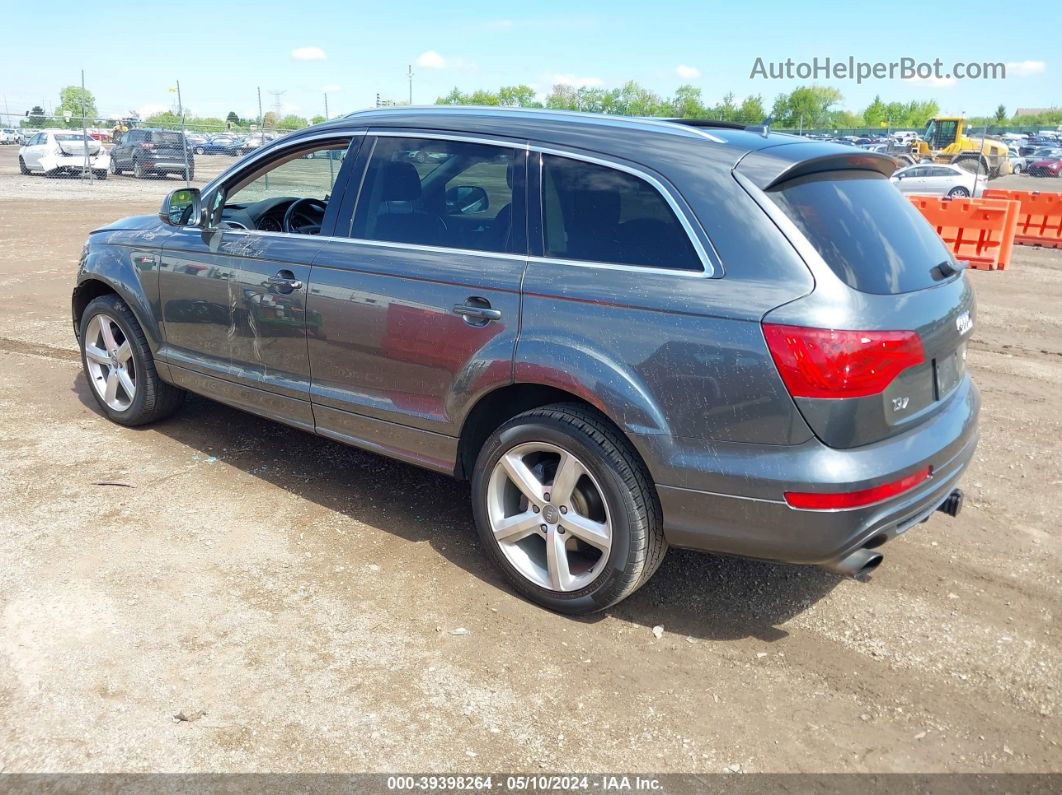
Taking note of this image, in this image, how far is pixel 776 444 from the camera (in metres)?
2.87

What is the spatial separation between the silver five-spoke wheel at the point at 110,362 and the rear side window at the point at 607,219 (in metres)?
3.08

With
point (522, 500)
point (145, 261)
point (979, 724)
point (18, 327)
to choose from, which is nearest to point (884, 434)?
point (979, 724)

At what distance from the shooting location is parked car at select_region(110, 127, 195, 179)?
27844 millimetres

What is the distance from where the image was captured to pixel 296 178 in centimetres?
497

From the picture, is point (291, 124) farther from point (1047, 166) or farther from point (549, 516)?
point (549, 516)

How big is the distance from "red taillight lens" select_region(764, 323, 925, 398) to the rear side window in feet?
1.41

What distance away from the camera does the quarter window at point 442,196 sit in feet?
11.7

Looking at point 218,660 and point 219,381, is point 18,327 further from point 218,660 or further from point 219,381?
point 218,660

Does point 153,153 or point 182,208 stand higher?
point 182,208

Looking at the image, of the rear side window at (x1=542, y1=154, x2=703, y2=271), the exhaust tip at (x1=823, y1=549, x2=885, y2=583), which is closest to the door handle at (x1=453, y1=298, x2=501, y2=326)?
the rear side window at (x1=542, y1=154, x2=703, y2=271)

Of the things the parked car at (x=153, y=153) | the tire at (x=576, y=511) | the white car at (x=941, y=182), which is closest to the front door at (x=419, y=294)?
the tire at (x=576, y=511)

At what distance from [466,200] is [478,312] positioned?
0.57 m

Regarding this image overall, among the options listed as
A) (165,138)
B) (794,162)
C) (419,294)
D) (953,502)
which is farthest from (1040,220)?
(165,138)

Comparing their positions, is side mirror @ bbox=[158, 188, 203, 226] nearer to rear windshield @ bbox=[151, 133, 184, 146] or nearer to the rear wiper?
the rear wiper
